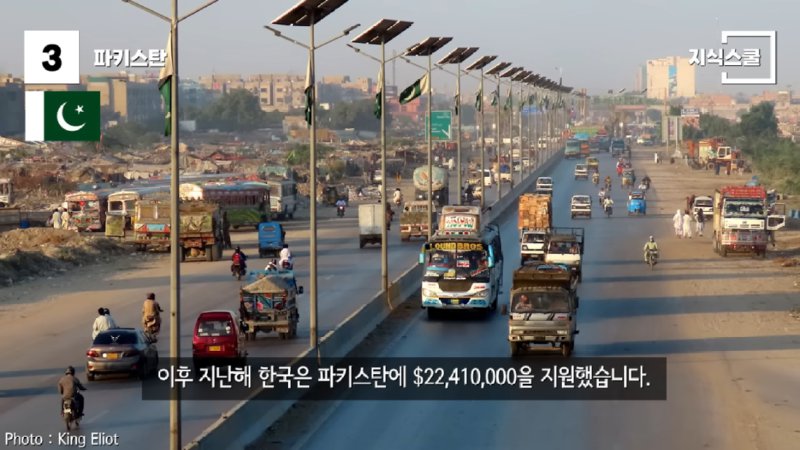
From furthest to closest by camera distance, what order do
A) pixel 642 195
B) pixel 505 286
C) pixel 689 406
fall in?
pixel 642 195
pixel 505 286
pixel 689 406

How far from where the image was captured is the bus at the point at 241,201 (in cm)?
7775

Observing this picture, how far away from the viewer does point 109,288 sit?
52.3 meters

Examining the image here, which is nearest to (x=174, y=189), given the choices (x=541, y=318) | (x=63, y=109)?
(x=541, y=318)

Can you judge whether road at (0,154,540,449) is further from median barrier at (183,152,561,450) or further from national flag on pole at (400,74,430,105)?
national flag on pole at (400,74,430,105)

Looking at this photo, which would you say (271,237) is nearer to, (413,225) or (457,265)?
(413,225)

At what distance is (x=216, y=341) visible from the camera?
101ft

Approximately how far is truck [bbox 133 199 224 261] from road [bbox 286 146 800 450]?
1305cm

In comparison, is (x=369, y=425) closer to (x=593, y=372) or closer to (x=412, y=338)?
(x=593, y=372)

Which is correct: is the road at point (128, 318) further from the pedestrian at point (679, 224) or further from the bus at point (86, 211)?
the pedestrian at point (679, 224)

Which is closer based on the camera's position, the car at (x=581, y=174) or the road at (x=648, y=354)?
the road at (x=648, y=354)

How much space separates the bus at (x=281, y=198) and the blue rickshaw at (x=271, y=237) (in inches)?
903

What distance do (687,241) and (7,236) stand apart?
111 ft

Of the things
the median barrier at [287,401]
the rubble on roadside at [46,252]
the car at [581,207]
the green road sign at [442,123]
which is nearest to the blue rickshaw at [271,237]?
the rubble on roadside at [46,252]

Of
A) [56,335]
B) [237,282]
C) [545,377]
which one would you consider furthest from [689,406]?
[237,282]
